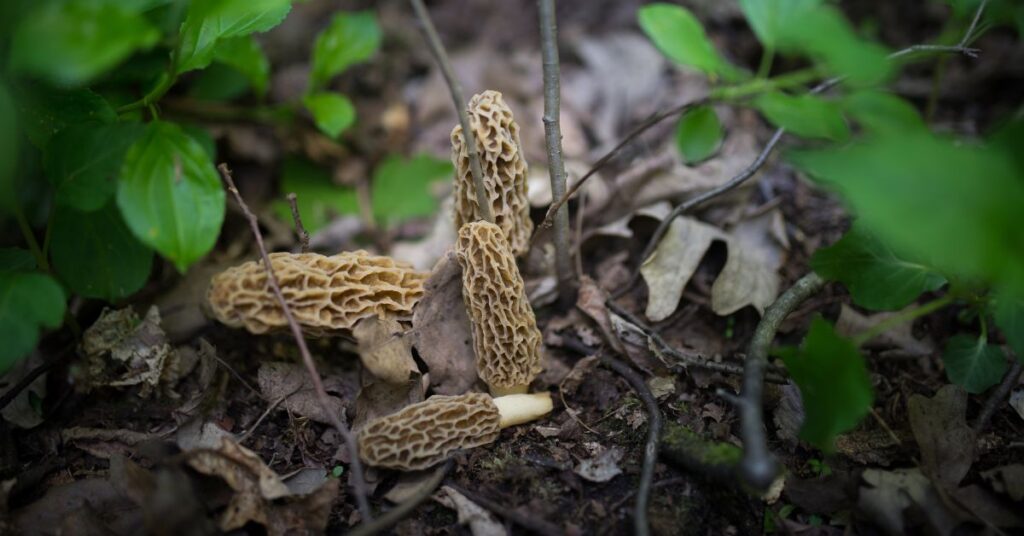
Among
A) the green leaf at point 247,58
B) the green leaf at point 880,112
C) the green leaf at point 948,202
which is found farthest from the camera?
the green leaf at point 247,58

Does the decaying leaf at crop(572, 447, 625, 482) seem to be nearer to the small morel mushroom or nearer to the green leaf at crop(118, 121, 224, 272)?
the small morel mushroom

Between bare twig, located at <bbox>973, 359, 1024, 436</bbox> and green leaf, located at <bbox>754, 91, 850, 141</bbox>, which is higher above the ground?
green leaf, located at <bbox>754, 91, 850, 141</bbox>

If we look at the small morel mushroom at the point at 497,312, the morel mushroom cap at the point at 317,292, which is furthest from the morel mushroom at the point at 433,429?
the morel mushroom cap at the point at 317,292

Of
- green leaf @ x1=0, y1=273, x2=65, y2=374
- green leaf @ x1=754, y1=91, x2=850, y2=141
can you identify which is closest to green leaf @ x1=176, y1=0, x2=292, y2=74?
green leaf @ x1=0, y1=273, x2=65, y2=374

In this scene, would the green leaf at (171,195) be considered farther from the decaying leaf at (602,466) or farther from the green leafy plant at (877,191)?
the green leafy plant at (877,191)

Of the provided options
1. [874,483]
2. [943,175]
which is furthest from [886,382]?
[943,175]
